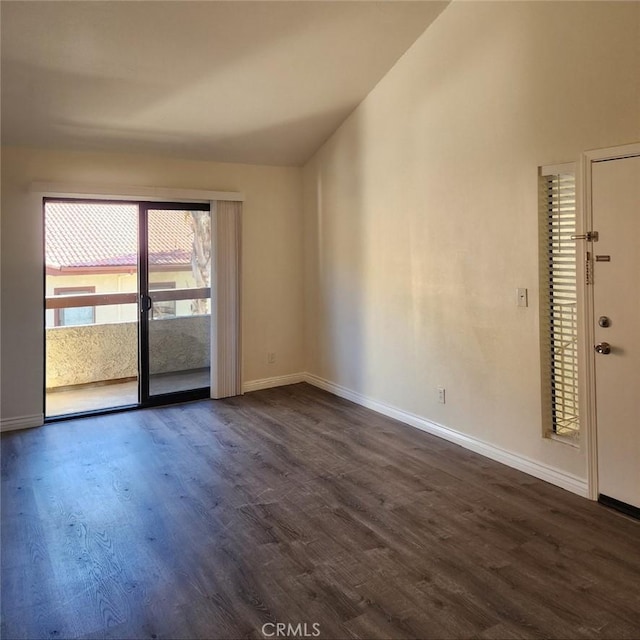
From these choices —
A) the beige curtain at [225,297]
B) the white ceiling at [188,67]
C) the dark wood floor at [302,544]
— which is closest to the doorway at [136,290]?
the beige curtain at [225,297]

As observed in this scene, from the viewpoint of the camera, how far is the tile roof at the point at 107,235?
4.98m

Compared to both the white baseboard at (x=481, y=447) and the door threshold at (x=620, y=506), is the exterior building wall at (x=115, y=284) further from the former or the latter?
the door threshold at (x=620, y=506)

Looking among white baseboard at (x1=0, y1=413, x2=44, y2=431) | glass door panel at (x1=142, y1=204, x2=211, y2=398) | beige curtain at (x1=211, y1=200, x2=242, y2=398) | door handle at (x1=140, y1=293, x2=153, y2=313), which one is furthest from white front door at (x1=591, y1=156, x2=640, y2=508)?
white baseboard at (x1=0, y1=413, x2=44, y2=431)

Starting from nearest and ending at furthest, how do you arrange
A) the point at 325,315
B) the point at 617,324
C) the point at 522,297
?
the point at 617,324 → the point at 522,297 → the point at 325,315

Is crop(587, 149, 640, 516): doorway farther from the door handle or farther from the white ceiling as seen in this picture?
the door handle

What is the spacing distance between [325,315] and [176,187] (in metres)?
1.98

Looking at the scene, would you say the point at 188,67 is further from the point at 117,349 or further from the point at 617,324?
the point at 117,349

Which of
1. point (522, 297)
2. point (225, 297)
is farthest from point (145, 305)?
point (522, 297)

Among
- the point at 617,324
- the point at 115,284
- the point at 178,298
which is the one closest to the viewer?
the point at 617,324

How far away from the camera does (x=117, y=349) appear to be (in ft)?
20.2

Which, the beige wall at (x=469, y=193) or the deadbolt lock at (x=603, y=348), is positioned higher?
the beige wall at (x=469, y=193)

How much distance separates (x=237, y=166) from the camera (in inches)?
211

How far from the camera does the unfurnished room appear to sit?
2.30 m

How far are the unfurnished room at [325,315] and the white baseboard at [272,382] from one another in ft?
0.09
